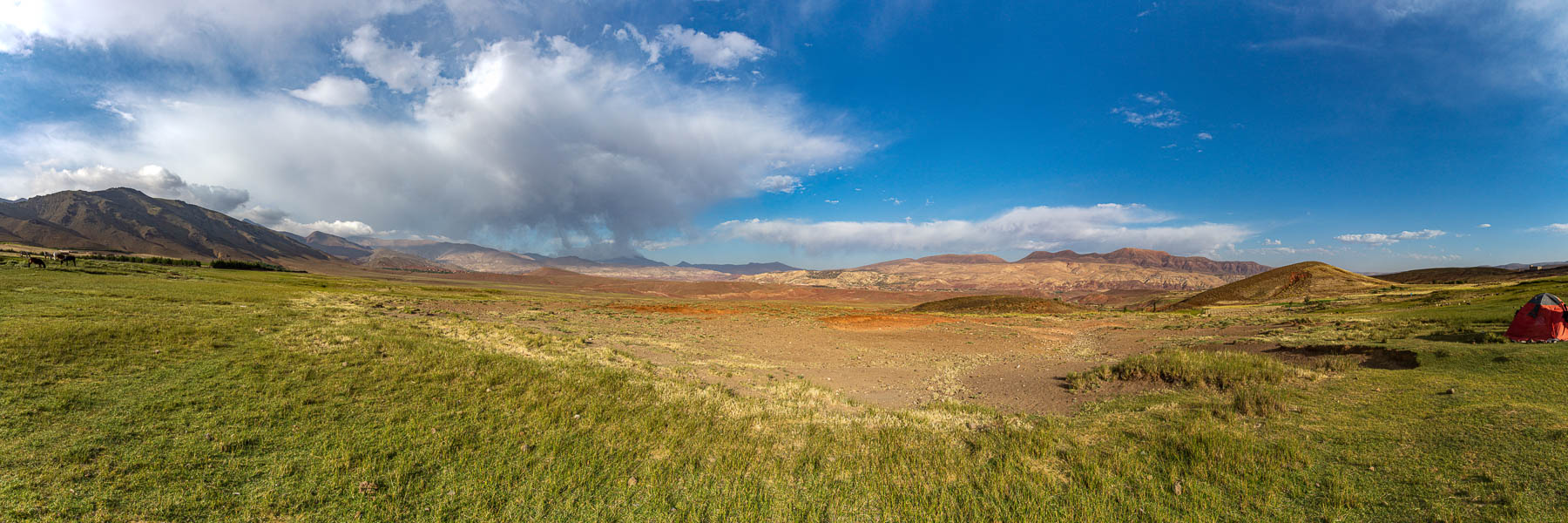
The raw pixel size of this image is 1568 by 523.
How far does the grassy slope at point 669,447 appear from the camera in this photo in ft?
14.9

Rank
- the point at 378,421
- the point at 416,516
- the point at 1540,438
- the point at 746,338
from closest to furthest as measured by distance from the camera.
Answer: the point at 416,516 → the point at 1540,438 → the point at 378,421 → the point at 746,338

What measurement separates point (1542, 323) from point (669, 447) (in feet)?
62.2

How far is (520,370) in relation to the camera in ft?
32.8

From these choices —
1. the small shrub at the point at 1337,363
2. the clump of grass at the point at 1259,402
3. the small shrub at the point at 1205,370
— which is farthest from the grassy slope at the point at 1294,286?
the clump of grass at the point at 1259,402

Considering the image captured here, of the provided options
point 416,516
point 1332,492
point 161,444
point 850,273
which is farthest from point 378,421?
point 850,273

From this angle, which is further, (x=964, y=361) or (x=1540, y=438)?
(x=964, y=361)

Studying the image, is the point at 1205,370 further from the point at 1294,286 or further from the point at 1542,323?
the point at 1294,286

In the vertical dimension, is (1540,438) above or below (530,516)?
above

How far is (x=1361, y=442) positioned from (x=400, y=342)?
16500 millimetres

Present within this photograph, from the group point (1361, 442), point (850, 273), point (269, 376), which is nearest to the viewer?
point (1361, 442)

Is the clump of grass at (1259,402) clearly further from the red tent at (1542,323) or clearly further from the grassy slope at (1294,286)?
the grassy slope at (1294,286)

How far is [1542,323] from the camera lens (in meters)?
11.0

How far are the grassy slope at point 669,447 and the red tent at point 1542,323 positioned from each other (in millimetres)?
3731

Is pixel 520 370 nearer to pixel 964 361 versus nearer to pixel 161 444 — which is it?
pixel 161 444
